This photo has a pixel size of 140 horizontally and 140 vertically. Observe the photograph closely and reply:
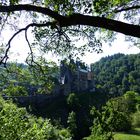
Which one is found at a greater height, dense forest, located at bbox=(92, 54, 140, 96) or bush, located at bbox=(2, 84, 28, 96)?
dense forest, located at bbox=(92, 54, 140, 96)

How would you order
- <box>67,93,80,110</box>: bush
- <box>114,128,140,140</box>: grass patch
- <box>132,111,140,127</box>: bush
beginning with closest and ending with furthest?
<box>114,128,140,140</box>: grass patch → <box>132,111,140,127</box>: bush → <box>67,93,80,110</box>: bush

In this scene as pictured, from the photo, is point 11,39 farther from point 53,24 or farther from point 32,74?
point 32,74

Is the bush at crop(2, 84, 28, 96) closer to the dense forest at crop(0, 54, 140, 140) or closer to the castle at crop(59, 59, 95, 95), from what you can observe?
the dense forest at crop(0, 54, 140, 140)

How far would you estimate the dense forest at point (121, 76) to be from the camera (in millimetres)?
157137

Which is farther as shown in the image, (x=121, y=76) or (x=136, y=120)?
(x=121, y=76)

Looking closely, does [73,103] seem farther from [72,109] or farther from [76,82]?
[76,82]

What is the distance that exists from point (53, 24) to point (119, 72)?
560 feet

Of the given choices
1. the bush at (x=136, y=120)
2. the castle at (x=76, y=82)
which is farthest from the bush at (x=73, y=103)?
the bush at (x=136, y=120)

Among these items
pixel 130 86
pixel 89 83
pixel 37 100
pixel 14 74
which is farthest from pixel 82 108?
pixel 14 74

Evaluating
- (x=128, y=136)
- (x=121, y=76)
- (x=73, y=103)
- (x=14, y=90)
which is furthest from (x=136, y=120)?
(x=121, y=76)

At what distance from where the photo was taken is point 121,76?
575ft

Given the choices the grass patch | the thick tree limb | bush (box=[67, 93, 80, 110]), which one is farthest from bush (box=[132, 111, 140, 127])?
the thick tree limb

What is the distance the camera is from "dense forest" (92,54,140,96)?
157m

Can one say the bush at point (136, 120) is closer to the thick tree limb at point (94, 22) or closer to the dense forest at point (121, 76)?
the thick tree limb at point (94, 22)
